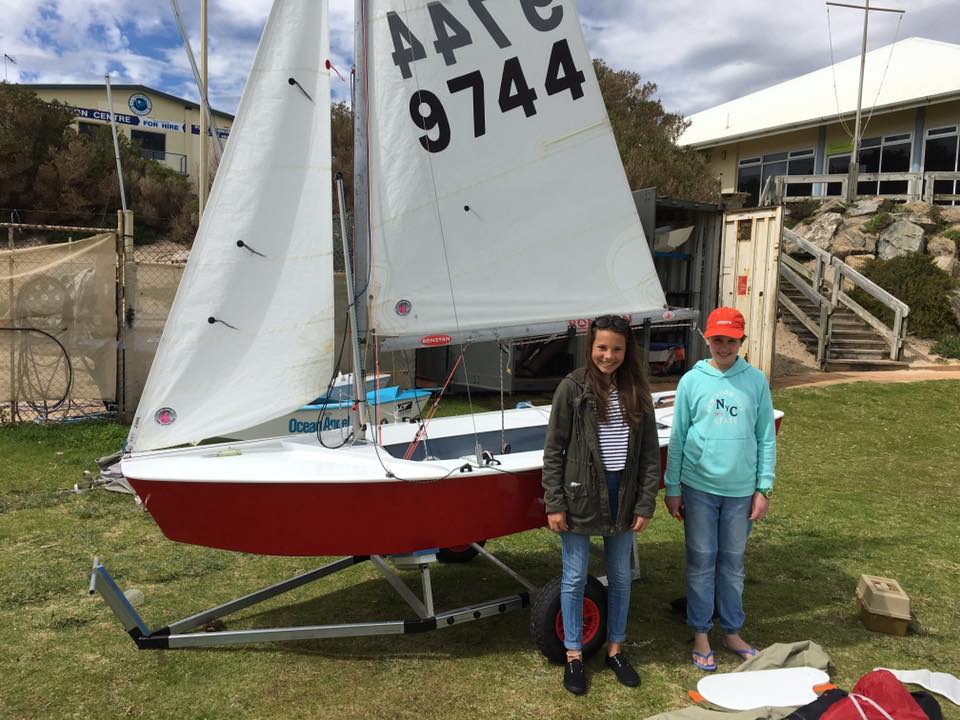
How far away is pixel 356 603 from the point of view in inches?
156

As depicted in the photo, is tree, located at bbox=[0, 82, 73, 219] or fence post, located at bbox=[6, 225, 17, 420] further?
tree, located at bbox=[0, 82, 73, 219]

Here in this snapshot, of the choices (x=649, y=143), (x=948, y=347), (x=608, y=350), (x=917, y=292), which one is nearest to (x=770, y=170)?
(x=649, y=143)

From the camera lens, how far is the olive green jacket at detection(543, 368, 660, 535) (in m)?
2.95

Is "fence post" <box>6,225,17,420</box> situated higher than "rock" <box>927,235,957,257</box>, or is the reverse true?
"rock" <box>927,235,957,257</box>

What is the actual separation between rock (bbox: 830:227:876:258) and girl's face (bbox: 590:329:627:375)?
53.7ft

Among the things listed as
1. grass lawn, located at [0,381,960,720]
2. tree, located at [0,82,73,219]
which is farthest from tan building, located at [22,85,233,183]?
grass lawn, located at [0,381,960,720]

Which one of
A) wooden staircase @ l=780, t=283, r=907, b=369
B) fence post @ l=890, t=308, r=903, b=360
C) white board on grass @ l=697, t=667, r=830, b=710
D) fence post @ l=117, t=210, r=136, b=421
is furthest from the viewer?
fence post @ l=890, t=308, r=903, b=360

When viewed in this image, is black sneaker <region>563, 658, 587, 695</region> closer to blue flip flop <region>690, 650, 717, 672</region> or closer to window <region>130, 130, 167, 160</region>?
blue flip flop <region>690, 650, 717, 672</region>

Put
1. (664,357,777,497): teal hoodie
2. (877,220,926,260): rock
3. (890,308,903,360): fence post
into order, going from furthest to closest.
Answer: (877,220,926,260): rock, (890,308,903,360): fence post, (664,357,777,497): teal hoodie

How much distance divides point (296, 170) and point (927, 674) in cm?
349

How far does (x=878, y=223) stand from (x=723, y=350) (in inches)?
669

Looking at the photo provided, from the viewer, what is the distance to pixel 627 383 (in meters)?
3.04

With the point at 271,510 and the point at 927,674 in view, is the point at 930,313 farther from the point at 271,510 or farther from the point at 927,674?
the point at 271,510

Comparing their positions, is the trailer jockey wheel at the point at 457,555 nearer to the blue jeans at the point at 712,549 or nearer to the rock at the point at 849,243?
the blue jeans at the point at 712,549
